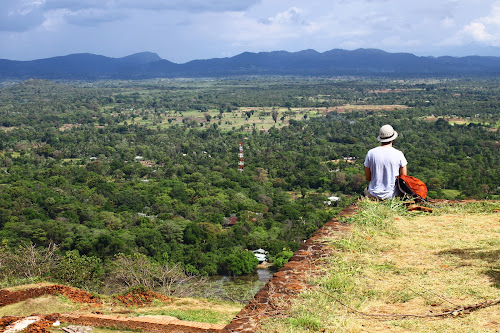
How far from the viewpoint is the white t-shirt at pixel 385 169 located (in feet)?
24.5

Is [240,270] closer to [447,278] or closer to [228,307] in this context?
[228,307]

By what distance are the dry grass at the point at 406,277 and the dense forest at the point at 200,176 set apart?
1234 centimetres

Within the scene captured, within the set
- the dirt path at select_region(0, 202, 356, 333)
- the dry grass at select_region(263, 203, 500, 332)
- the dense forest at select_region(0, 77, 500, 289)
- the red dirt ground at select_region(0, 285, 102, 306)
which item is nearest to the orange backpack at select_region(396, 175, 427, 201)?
the dry grass at select_region(263, 203, 500, 332)

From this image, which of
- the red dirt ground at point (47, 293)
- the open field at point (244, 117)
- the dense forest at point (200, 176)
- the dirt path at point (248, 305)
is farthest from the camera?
the open field at point (244, 117)

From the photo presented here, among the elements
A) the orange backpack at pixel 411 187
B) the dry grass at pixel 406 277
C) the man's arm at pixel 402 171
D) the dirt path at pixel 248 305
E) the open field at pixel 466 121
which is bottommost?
the open field at pixel 466 121

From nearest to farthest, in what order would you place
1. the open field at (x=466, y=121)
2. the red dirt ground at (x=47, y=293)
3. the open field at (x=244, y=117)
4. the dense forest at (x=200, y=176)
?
1. the red dirt ground at (x=47, y=293)
2. the dense forest at (x=200, y=176)
3. the open field at (x=466, y=121)
4. the open field at (x=244, y=117)

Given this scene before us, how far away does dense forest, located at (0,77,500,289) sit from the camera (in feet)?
86.7

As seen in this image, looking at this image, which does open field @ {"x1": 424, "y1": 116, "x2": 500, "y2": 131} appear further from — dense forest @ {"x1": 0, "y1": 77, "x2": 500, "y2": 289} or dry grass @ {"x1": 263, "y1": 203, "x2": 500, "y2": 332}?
dry grass @ {"x1": 263, "y1": 203, "x2": 500, "y2": 332}

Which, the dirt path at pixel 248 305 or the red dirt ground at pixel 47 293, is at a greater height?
the dirt path at pixel 248 305

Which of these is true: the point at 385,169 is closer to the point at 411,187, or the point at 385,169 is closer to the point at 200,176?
the point at 411,187

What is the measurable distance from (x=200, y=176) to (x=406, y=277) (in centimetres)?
4161

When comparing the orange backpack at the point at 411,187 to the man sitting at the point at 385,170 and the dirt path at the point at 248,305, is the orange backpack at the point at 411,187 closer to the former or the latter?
the man sitting at the point at 385,170

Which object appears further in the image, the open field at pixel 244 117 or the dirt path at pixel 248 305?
the open field at pixel 244 117

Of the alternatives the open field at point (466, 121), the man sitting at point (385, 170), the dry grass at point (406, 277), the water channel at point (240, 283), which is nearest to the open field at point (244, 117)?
the open field at point (466, 121)
